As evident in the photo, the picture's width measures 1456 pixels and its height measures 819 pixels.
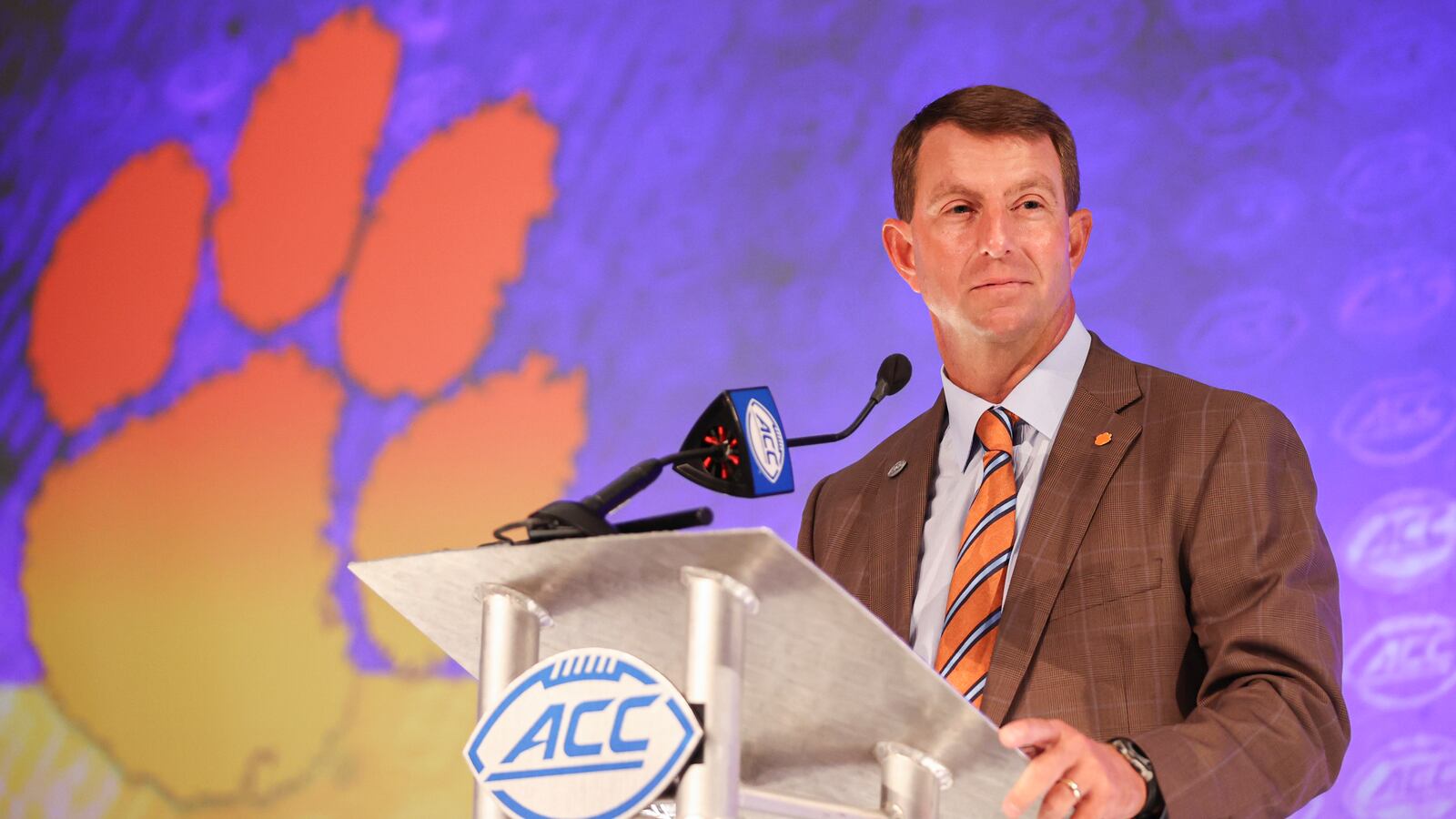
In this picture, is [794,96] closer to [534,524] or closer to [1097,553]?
[1097,553]

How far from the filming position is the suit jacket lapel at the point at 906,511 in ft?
6.66

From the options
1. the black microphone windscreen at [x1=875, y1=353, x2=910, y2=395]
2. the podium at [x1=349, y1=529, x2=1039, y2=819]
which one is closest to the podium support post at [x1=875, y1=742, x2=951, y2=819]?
the podium at [x1=349, y1=529, x2=1039, y2=819]

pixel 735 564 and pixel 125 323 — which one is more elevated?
pixel 125 323

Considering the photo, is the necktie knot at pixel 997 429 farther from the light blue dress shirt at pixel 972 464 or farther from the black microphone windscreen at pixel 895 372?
the black microphone windscreen at pixel 895 372

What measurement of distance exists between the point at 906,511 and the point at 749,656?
1080 millimetres

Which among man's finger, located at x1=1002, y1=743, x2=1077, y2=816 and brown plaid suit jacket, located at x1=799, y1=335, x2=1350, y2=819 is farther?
brown plaid suit jacket, located at x1=799, y1=335, x2=1350, y2=819

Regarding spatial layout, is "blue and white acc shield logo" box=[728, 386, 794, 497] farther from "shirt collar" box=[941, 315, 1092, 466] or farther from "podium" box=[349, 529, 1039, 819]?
"shirt collar" box=[941, 315, 1092, 466]

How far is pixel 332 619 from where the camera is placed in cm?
352

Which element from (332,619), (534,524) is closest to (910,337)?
(332,619)

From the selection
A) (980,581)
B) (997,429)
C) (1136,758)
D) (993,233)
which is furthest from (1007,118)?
(1136,758)

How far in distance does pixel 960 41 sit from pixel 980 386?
1.24m

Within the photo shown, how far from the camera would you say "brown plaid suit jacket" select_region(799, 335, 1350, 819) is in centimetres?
151

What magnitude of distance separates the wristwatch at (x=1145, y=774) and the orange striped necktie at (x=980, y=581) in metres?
0.46

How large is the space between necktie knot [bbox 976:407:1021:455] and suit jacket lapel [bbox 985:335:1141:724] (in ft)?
0.31
